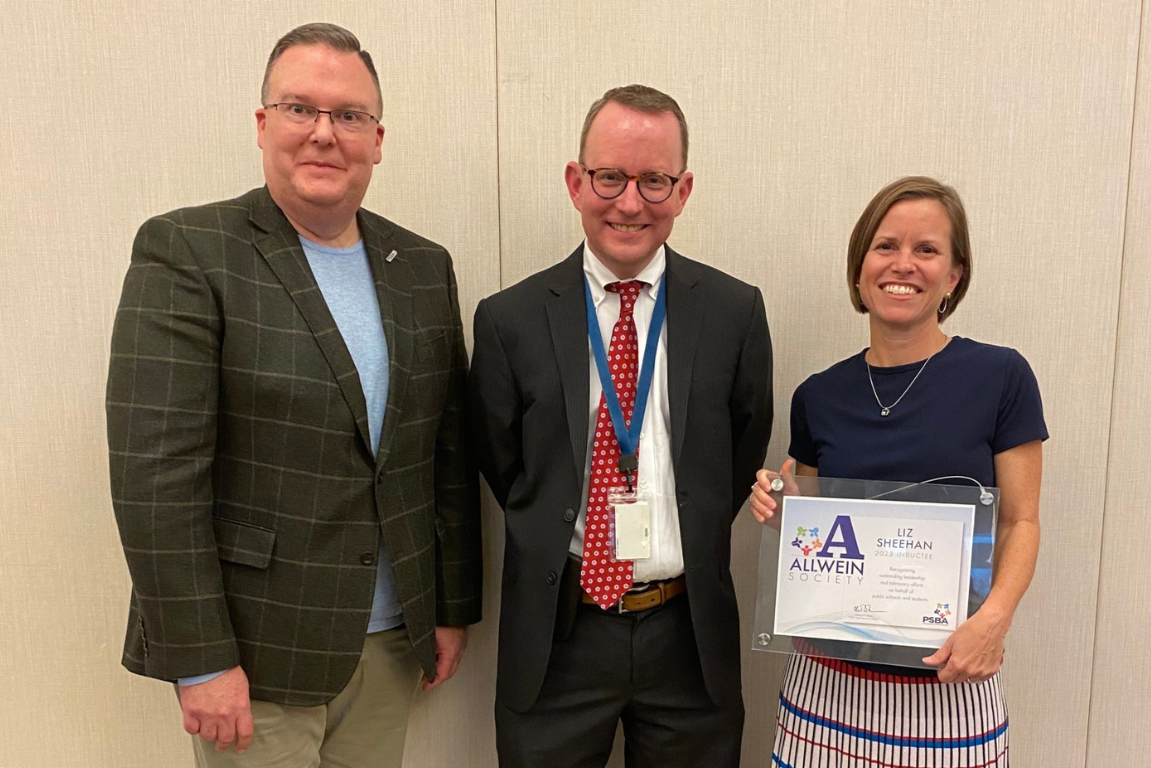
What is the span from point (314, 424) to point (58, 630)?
120cm

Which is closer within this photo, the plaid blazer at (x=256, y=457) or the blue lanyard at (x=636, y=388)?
the plaid blazer at (x=256, y=457)

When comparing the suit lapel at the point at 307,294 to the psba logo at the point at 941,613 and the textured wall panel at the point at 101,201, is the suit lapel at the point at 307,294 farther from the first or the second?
the psba logo at the point at 941,613

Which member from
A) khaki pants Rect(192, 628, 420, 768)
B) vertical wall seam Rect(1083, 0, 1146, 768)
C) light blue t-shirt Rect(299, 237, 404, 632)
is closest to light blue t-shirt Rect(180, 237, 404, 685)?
light blue t-shirt Rect(299, 237, 404, 632)

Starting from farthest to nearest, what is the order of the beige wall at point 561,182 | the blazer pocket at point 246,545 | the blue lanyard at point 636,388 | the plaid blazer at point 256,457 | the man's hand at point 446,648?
the beige wall at point 561,182
the man's hand at point 446,648
the blue lanyard at point 636,388
the blazer pocket at point 246,545
the plaid blazer at point 256,457

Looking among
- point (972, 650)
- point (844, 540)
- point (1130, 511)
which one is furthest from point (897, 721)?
point (1130, 511)

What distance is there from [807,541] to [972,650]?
349mm

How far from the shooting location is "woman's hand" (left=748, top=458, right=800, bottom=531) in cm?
159

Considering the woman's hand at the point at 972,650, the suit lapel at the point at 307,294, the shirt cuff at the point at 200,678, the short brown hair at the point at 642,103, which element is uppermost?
the short brown hair at the point at 642,103

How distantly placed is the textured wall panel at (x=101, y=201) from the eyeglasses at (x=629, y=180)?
1.88 feet

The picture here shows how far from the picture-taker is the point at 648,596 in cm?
169

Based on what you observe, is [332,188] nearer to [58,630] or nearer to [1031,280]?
[58,630]

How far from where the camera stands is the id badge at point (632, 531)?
161 cm

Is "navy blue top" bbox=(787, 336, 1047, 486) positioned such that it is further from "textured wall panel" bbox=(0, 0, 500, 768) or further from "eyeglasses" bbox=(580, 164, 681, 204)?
"textured wall panel" bbox=(0, 0, 500, 768)

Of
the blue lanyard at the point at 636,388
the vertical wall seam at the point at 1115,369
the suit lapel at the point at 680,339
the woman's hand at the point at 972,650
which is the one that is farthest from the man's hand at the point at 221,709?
the vertical wall seam at the point at 1115,369
